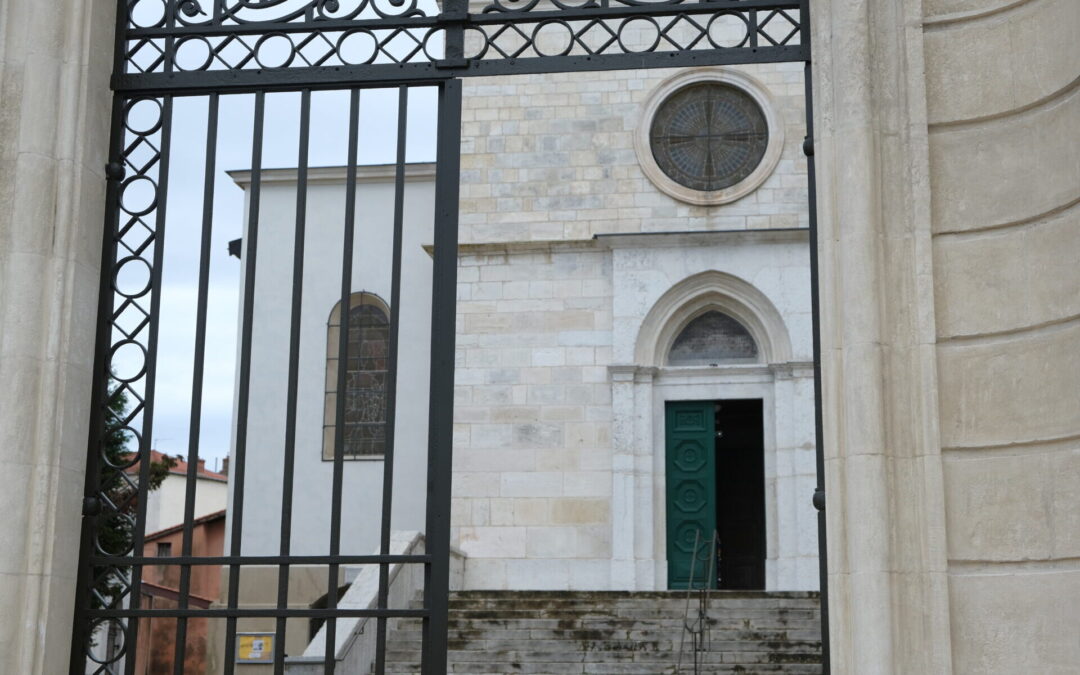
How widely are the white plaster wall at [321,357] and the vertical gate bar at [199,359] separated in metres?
10.7

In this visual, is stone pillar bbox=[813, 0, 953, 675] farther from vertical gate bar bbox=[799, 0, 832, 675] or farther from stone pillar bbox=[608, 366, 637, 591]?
stone pillar bbox=[608, 366, 637, 591]

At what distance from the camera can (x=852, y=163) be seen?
5531 millimetres

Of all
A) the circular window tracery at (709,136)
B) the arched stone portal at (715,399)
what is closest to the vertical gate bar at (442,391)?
the arched stone portal at (715,399)

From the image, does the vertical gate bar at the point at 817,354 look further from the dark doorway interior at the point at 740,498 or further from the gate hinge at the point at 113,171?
the dark doorway interior at the point at 740,498

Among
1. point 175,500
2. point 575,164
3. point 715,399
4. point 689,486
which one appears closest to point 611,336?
point 715,399

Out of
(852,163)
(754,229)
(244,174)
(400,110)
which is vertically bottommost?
(852,163)

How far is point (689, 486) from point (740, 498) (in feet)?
14.4

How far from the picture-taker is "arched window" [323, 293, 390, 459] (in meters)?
17.6

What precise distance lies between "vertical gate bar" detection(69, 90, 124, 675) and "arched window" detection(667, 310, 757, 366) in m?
11.1

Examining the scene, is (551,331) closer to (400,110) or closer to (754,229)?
(754,229)

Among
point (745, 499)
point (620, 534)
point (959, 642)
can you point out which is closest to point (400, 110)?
point (959, 642)

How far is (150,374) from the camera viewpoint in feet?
21.1

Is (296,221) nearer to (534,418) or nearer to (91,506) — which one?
(91,506)

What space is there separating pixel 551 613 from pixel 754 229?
18.0 ft
